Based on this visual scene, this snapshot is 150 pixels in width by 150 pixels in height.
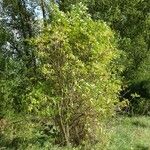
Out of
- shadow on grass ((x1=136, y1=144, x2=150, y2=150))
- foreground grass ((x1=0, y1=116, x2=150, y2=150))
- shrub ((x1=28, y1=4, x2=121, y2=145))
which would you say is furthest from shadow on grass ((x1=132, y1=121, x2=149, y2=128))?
shrub ((x1=28, y1=4, x2=121, y2=145))

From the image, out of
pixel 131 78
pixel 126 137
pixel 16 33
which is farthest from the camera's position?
pixel 131 78

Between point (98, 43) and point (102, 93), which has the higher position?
point (98, 43)

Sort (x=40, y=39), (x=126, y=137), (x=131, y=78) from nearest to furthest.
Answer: (x=40, y=39), (x=126, y=137), (x=131, y=78)

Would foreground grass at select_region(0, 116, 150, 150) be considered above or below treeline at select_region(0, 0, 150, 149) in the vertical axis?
below

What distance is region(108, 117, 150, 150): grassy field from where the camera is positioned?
1727 cm

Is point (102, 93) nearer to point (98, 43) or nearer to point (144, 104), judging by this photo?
point (98, 43)

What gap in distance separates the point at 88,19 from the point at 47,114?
327 cm

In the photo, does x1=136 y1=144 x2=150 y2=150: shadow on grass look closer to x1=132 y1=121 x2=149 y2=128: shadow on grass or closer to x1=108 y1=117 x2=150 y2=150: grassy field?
x1=108 y1=117 x2=150 y2=150: grassy field

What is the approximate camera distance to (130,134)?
19297 mm

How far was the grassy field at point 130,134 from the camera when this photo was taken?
17.3m

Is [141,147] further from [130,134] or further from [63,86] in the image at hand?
[63,86]

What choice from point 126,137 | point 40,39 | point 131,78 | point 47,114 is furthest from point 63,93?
point 131,78

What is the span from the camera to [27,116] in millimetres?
16781

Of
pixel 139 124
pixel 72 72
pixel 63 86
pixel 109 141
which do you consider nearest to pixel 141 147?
pixel 109 141
